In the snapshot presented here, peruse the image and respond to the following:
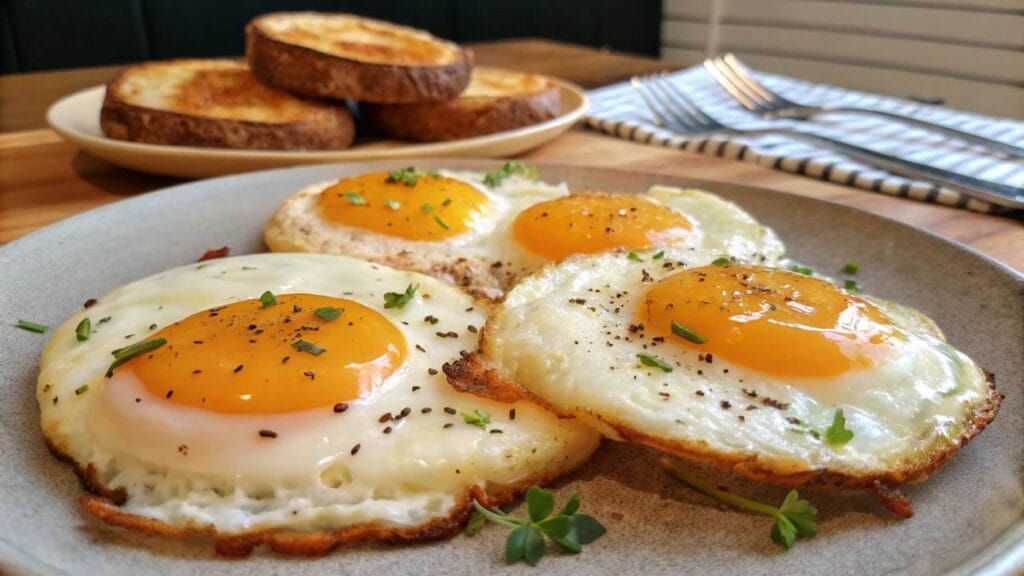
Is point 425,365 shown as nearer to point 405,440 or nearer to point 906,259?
point 405,440

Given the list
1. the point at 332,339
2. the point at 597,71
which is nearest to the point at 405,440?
the point at 332,339

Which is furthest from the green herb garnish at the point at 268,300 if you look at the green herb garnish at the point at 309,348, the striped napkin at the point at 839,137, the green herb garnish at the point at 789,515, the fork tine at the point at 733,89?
the fork tine at the point at 733,89

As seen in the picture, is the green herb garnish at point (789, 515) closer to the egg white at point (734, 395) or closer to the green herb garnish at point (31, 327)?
the egg white at point (734, 395)

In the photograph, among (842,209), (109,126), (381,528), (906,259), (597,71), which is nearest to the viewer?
(381,528)

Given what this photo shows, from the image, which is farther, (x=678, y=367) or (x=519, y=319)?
(x=519, y=319)

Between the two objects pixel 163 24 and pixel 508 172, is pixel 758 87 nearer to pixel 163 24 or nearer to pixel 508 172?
pixel 508 172

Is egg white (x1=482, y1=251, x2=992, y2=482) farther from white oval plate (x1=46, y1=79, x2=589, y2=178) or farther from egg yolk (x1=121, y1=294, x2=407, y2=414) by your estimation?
white oval plate (x1=46, y1=79, x2=589, y2=178)

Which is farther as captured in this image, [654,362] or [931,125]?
[931,125]

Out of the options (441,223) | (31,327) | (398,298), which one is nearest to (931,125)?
(441,223)
